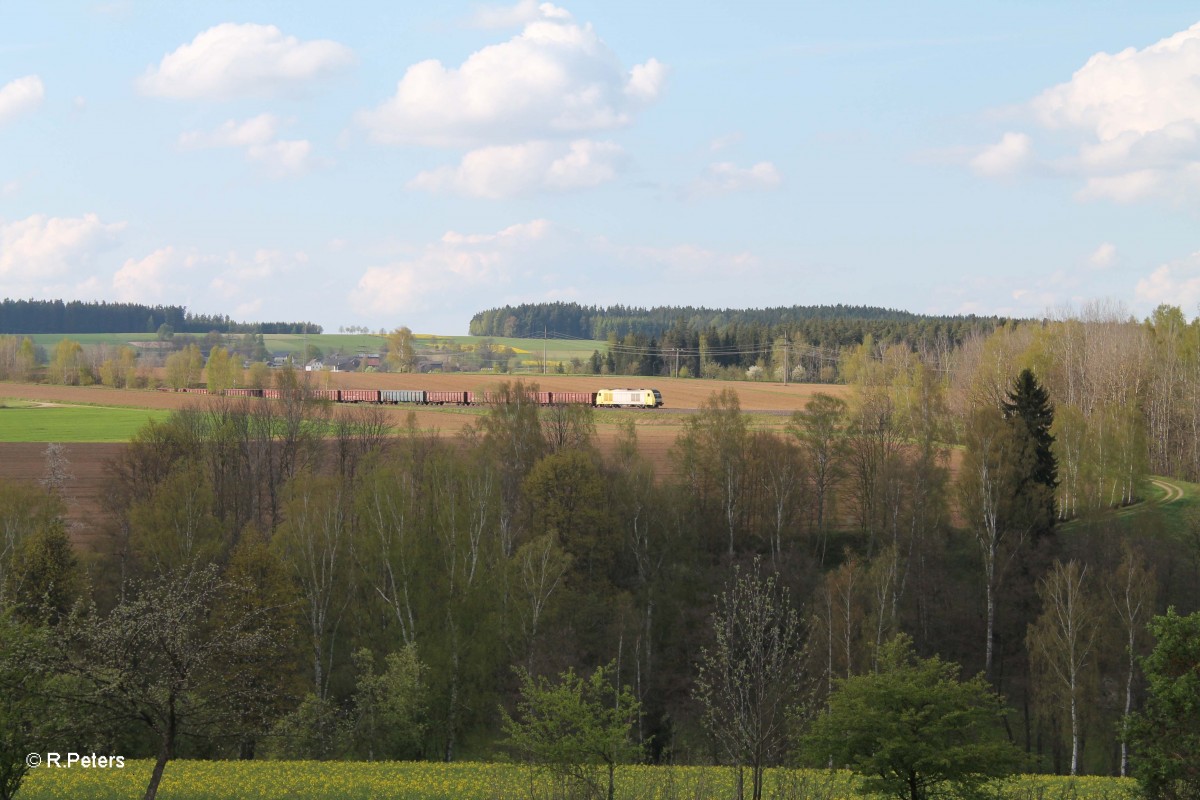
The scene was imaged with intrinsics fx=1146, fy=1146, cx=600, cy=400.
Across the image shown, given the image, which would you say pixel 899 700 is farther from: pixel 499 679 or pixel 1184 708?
pixel 499 679

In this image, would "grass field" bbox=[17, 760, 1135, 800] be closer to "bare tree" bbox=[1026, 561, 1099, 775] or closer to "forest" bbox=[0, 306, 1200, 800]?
"forest" bbox=[0, 306, 1200, 800]

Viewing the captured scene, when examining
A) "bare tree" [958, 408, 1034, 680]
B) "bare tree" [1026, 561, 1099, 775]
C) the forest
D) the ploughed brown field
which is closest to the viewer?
the forest

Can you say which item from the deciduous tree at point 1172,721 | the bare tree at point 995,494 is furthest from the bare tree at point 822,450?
the deciduous tree at point 1172,721

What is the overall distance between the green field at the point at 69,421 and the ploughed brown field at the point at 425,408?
11.1 ft

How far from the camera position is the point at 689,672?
2339 inches

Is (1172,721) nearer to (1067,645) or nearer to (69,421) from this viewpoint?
(1067,645)

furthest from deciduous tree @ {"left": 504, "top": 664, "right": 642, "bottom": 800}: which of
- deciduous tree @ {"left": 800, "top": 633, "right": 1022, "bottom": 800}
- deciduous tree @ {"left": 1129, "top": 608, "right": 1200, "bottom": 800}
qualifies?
deciduous tree @ {"left": 1129, "top": 608, "right": 1200, "bottom": 800}

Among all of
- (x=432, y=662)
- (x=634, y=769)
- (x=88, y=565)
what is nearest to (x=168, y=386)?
(x=88, y=565)

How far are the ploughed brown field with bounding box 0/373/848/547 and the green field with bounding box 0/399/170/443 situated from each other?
338 centimetres

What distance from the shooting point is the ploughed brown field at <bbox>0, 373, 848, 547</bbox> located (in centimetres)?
8362

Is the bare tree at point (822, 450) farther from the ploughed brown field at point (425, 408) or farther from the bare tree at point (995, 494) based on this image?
the ploughed brown field at point (425, 408)

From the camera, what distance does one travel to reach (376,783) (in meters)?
31.0

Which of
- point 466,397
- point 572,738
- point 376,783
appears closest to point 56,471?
point 376,783

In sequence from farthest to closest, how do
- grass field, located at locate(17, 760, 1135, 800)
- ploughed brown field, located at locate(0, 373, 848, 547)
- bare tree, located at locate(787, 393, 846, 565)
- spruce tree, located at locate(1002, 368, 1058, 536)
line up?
ploughed brown field, located at locate(0, 373, 848, 547)
bare tree, located at locate(787, 393, 846, 565)
spruce tree, located at locate(1002, 368, 1058, 536)
grass field, located at locate(17, 760, 1135, 800)
